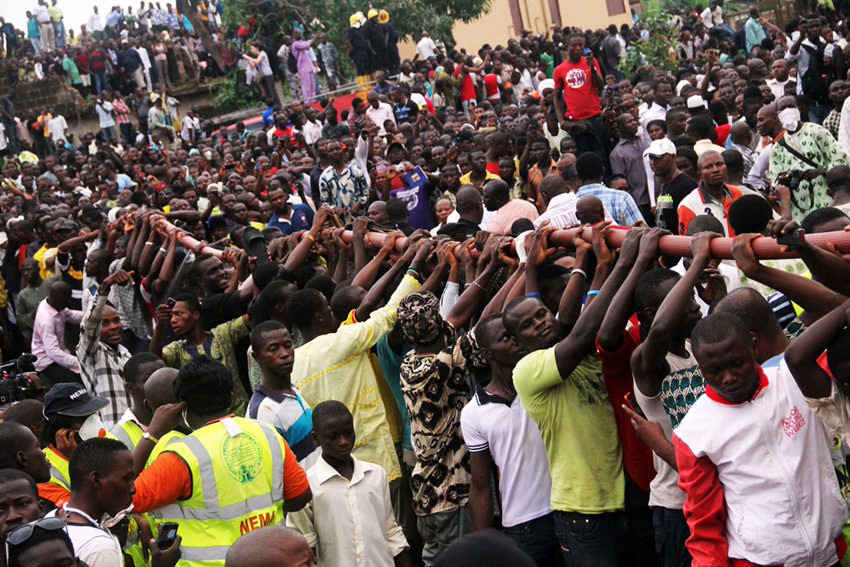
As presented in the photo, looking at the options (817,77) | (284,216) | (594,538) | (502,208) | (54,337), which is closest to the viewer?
(594,538)

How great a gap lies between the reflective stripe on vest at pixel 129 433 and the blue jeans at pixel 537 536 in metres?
2.10

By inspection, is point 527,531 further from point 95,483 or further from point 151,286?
point 151,286

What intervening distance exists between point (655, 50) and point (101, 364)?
52.8 feet

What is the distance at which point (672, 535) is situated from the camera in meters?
4.56

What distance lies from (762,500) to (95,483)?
266cm

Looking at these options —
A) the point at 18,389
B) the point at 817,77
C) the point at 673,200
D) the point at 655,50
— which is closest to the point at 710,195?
the point at 673,200

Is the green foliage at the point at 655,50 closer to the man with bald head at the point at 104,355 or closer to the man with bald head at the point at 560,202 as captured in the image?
the man with bald head at the point at 560,202

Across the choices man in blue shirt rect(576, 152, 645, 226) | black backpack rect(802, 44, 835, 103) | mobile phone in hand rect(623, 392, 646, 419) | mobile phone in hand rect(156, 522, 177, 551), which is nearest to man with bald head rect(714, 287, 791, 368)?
mobile phone in hand rect(623, 392, 646, 419)

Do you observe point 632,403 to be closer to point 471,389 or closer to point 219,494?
point 471,389

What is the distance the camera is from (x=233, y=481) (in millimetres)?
4652

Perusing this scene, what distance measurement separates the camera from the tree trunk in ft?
105

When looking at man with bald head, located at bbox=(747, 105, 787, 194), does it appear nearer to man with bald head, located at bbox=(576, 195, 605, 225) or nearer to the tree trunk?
man with bald head, located at bbox=(576, 195, 605, 225)

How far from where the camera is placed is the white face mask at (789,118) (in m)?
9.34

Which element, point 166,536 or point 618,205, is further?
point 618,205
